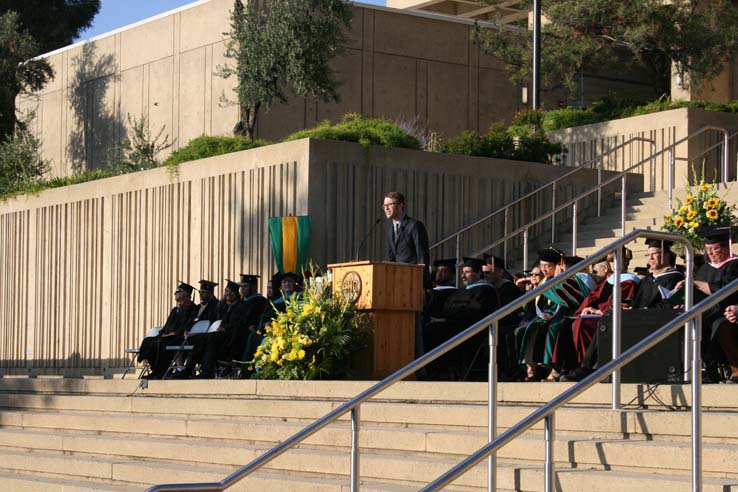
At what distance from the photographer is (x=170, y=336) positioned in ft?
51.4

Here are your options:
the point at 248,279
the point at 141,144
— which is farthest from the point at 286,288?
the point at 141,144

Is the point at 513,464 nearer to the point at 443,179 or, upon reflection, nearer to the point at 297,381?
the point at 297,381

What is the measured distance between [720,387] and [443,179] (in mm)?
9132

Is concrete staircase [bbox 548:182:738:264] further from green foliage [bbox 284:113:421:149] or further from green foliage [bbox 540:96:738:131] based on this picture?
green foliage [bbox 540:96:738:131]

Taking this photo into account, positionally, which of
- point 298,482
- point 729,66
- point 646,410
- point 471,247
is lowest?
point 298,482

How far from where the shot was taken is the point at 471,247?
1712 centimetres

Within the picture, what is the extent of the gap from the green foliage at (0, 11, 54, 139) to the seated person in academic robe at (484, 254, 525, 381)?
19.7 metres

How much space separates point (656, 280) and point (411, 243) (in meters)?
3.14

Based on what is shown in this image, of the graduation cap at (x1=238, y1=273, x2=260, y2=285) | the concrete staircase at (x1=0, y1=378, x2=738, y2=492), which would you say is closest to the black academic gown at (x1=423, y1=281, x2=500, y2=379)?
the concrete staircase at (x1=0, y1=378, x2=738, y2=492)

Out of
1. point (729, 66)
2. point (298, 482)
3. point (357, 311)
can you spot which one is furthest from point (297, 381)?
point (729, 66)

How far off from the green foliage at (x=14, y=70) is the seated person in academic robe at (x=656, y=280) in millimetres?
22171

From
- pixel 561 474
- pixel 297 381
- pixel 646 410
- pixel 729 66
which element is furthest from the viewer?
pixel 729 66

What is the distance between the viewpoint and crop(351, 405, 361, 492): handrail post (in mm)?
7391

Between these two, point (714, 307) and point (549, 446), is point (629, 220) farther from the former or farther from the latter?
point (549, 446)
